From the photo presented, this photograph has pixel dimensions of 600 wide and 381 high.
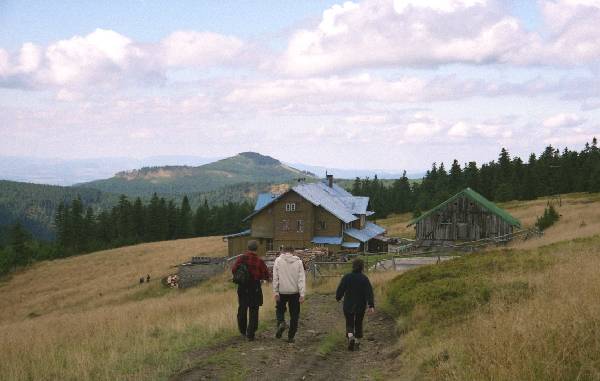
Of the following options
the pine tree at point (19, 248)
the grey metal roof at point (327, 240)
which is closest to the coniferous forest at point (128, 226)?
the pine tree at point (19, 248)

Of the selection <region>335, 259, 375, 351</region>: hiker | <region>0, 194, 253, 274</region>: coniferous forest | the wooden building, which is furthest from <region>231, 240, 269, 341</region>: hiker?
<region>0, 194, 253, 274</region>: coniferous forest

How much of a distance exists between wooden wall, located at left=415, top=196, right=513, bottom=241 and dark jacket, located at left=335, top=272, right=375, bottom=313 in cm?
4175

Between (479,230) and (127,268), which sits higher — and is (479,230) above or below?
above

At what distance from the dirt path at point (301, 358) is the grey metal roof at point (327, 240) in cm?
4132

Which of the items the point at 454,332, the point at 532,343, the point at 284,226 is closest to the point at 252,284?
the point at 454,332

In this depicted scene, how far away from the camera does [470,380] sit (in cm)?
677

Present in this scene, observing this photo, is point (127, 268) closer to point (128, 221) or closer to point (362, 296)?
point (128, 221)

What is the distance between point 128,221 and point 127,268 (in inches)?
2152

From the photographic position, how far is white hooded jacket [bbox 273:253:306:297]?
38.5ft

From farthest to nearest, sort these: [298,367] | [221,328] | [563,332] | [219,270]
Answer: [219,270] < [221,328] < [298,367] < [563,332]

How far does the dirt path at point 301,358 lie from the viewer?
30.0ft

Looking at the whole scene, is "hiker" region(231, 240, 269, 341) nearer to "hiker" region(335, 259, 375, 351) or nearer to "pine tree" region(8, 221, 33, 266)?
"hiker" region(335, 259, 375, 351)

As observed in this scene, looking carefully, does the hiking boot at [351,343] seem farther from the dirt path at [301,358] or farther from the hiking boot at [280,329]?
the hiking boot at [280,329]

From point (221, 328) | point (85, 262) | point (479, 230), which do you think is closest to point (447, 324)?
point (221, 328)
